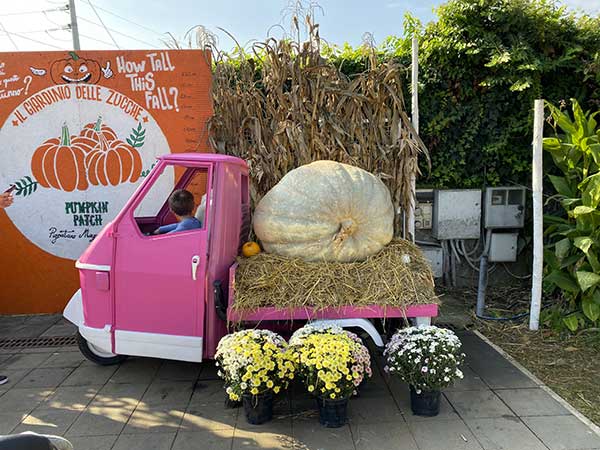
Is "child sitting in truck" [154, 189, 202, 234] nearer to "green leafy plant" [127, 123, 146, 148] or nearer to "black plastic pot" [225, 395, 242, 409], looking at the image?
"black plastic pot" [225, 395, 242, 409]

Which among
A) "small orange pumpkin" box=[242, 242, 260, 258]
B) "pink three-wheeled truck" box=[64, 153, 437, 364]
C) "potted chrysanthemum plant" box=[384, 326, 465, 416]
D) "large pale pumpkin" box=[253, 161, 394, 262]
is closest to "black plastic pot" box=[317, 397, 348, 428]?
"potted chrysanthemum plant" box=[384, 326, 465, 416]

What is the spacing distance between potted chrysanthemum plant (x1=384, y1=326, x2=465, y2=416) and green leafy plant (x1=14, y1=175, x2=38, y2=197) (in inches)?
186

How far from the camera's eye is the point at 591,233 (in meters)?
Answer: 4.36

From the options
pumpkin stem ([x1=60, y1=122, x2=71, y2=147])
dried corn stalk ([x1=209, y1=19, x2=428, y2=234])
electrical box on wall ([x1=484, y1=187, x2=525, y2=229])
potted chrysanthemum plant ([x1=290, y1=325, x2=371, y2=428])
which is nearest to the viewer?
potted chrysanthemum plant ([x1=290, y1=325, x2=371, y2=428])

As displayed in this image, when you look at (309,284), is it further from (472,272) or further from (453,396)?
(472,272)

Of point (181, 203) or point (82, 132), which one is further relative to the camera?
point (82, 132)

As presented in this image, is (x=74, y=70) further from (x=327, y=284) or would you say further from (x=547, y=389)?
(x=547, y=389)

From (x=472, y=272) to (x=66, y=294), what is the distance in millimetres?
5546

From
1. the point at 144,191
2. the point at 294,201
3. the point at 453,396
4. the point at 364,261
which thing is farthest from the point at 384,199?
the point at 144,191

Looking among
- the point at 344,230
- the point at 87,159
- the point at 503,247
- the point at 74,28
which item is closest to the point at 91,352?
the point at 87,159

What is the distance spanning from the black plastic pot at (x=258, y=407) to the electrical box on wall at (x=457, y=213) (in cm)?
384

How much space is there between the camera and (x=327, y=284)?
3.30 meters

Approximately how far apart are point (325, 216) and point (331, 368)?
117 cm

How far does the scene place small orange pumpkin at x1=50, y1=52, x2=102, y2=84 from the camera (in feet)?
17.0
